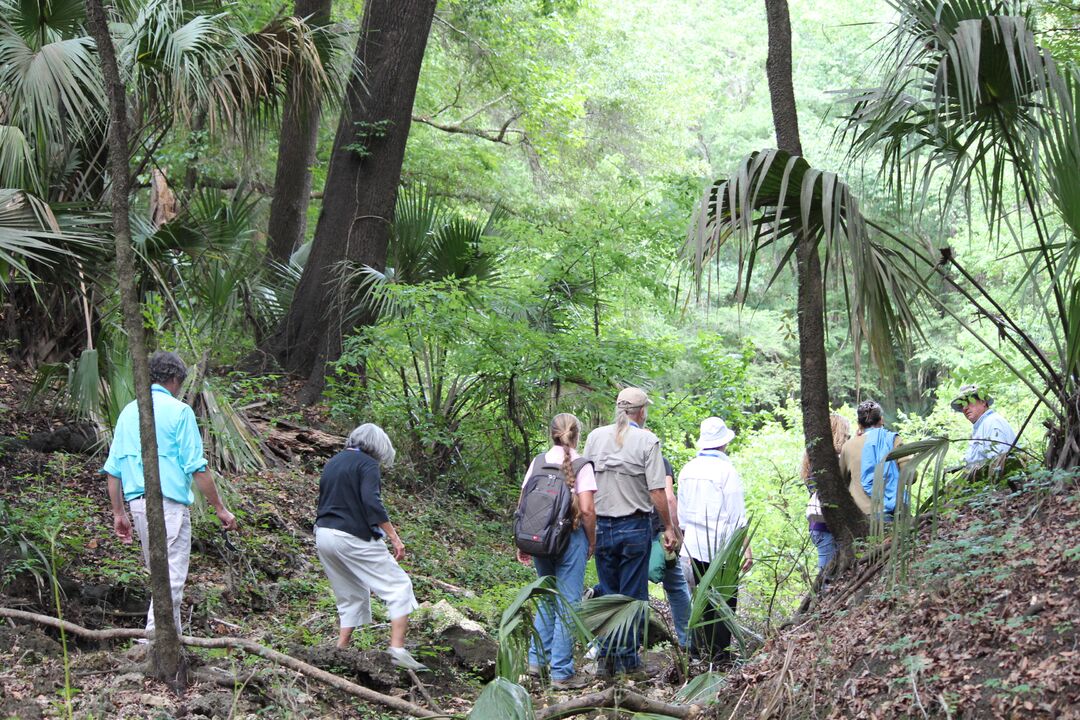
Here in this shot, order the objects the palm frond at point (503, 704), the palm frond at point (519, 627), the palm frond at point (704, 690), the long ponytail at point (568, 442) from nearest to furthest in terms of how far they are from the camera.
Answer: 1. the palm frond at point (503, 704)
2. the palm frond at point (519, 627)
3. the palm frond at point (704, 690)
4. the long ponytail at point (568, 442)

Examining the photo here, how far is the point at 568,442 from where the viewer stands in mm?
6617

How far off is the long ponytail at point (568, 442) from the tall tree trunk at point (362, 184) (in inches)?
237

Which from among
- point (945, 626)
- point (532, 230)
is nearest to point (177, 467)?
point (945, 626)

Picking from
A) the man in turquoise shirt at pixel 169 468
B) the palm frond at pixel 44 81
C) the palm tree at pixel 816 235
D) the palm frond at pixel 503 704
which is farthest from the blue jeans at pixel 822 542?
the palm frond at pixel 44 81

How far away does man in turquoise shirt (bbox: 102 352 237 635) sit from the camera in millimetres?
5922

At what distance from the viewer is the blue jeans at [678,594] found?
7137mm

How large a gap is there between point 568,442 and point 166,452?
94.9 inches

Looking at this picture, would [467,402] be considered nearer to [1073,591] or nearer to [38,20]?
[38,20]

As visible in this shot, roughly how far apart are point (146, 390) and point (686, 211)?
676cm

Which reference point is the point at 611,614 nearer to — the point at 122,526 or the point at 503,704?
the point at 503,704

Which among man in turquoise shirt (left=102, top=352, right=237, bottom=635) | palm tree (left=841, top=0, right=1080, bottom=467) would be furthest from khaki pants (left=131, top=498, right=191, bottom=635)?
palm tree (left=841, top=0, right=1080, bottom=467)

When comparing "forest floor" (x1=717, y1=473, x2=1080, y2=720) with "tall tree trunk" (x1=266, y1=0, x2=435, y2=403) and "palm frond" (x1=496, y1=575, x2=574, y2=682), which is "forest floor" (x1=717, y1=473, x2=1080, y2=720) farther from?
"tall tree trunk" (x1=266, y1=0, x2=435, y2=403)

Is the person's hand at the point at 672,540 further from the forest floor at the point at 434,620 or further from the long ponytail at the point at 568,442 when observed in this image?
the forest floor at the point at 434,620

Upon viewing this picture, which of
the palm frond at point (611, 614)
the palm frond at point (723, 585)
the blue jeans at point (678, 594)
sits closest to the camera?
the palm frond at point (723, 585)
